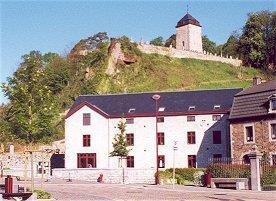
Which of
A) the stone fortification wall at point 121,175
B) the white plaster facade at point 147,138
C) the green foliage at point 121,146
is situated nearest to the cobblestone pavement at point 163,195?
the stone fortification wall at point 121,175

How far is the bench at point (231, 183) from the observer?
2892 centimetres

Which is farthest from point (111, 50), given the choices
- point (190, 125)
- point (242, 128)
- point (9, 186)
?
point (9, 186)

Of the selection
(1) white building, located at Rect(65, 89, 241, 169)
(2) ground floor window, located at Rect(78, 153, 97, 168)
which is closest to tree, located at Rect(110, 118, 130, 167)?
(1) white building, located at Rect(65, 89, 241, 169)

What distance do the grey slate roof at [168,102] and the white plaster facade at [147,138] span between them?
0.77 metres

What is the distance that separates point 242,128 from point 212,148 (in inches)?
216

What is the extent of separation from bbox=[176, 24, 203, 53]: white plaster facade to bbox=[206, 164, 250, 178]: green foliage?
54.7 meters

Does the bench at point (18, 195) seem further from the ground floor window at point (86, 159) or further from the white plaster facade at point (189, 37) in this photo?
the white plaster facade at point (189, 37)

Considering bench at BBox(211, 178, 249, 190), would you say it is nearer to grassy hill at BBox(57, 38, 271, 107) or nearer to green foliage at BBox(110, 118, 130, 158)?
green foliage at BBox(110, 118, 130, 158)

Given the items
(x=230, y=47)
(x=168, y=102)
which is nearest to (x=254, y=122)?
(x=168, y=102)

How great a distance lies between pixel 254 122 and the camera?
3966 cm

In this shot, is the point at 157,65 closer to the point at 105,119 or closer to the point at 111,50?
the point at 111,50

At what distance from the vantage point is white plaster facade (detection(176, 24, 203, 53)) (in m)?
86.4

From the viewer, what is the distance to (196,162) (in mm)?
45219

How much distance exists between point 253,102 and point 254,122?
5.97 ft
